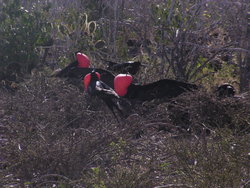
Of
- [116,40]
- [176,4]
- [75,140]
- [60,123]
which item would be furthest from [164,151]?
[116,40]

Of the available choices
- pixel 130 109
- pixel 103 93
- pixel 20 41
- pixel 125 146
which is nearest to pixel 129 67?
pixel 130 109

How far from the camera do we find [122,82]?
4020mm

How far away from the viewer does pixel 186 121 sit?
12.6 ft

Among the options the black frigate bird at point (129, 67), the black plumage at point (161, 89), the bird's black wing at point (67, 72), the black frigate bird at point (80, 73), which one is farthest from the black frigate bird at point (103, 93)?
the bird's black wing at point (67, 72)

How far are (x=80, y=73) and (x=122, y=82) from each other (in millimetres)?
764

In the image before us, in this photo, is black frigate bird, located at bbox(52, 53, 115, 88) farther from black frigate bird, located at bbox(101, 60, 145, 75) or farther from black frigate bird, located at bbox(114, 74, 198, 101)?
black frigate bird, located at bbox(114, 74, 198, 101)

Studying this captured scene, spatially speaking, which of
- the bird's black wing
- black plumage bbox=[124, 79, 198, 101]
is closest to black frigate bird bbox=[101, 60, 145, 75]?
the bird's black wing

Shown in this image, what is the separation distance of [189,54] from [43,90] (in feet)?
4.90

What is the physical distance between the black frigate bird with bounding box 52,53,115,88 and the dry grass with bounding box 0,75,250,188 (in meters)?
0.30

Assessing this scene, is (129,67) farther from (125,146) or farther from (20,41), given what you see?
(20,41)

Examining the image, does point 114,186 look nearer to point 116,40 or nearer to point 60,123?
point 60,123

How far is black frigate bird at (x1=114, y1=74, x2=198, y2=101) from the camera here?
3949 millimetres

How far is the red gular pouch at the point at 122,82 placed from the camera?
13.2 feet

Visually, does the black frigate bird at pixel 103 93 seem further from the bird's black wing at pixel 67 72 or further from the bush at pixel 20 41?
the bush at pixel 20 41
